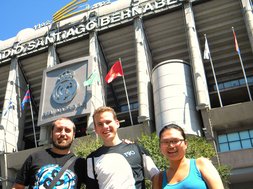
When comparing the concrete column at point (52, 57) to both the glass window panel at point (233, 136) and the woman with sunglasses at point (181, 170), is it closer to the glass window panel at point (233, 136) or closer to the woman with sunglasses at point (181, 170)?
the glass window panel at point (233, 136)

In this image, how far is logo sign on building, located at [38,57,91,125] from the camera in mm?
35438

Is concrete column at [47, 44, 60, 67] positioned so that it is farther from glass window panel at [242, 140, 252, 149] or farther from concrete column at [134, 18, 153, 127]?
glass window panel at [242, 140, 252, 149]

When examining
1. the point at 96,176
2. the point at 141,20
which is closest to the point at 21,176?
the point at 96,176

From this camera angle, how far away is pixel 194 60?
33.0 meters

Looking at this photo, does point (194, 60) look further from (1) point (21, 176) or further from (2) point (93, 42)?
(1) point (21, 176)

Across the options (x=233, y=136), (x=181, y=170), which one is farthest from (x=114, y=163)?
(x=233, y=136)

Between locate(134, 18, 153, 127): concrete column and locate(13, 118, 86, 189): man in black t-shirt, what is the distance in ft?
90.0

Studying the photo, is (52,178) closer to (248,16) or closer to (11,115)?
(248,16)

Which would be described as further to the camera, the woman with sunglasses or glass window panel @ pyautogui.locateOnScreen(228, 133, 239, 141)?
glass window panel @ pyautogui.locateOnScreen(228, 133, 239, 141)

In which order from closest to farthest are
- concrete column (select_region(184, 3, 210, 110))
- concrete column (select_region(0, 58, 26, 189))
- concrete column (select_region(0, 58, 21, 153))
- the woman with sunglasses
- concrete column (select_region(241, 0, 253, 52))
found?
the woman with sunglasses
concrete column (select_region(184, 3, 210, 110))
concrete column (select_region(241, 0, 253, 52))
concrete column (select_region(0, 58, 26, 189))
concrete column (select_region(0, 58, 21, 153))

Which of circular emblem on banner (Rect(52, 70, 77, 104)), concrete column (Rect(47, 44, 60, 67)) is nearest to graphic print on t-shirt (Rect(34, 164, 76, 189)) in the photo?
circular emblem on banner (Rect(52, 70, 77, 104))

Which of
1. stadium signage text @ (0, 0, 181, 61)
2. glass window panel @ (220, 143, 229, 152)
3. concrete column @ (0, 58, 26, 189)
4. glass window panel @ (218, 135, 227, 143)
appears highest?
stadium signage text @ (0, 0, 181, 61)

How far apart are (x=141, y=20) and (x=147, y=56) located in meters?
4.84

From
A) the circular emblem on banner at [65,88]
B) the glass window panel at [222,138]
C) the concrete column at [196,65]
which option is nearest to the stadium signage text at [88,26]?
the concrete column at [196,65]
